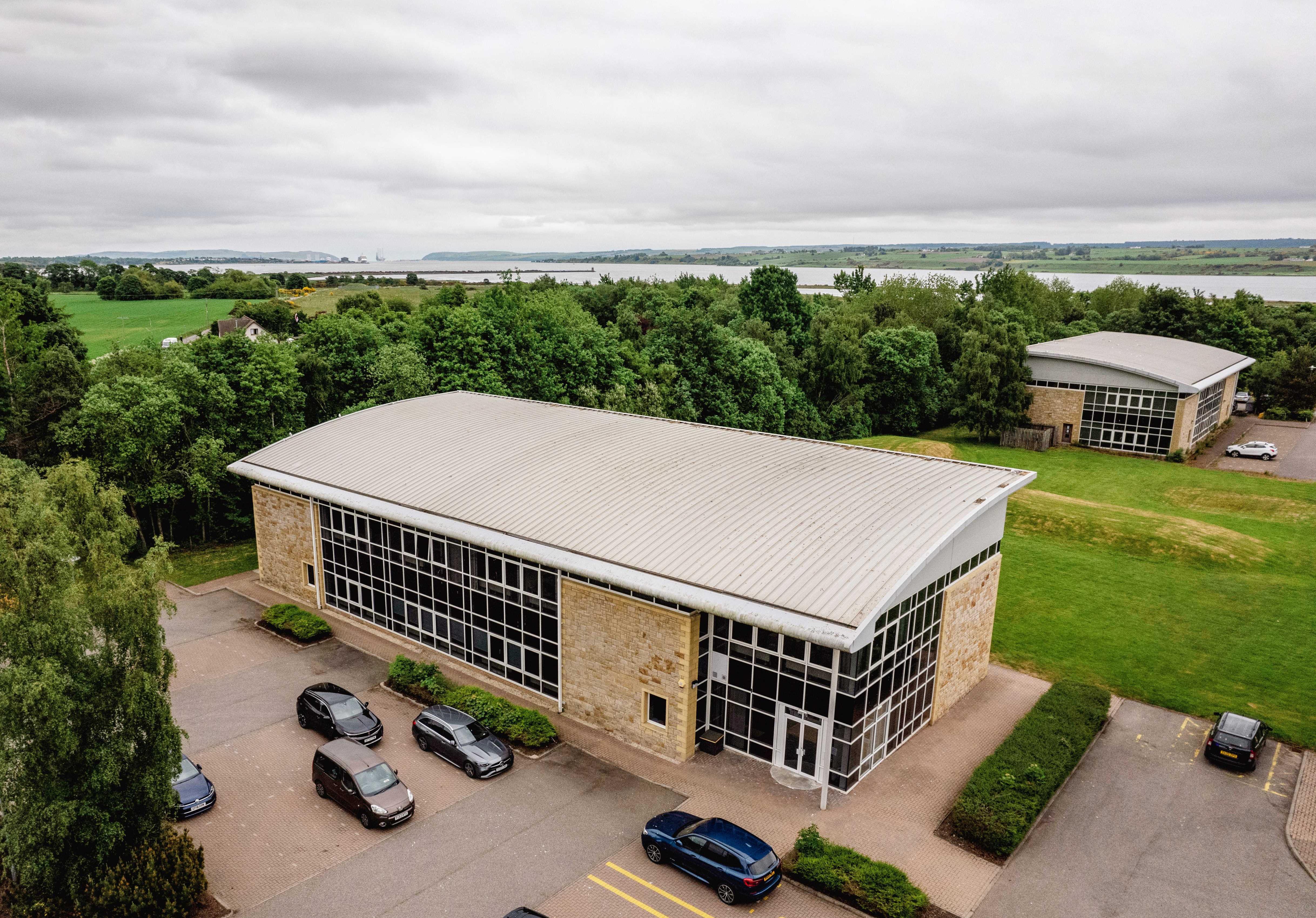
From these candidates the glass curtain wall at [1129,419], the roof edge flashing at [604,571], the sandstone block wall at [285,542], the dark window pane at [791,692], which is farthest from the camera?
the glass curtain wall at [1129,419]

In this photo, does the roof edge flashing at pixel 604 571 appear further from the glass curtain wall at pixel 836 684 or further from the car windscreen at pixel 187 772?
the car windscreen at pixel 187 772

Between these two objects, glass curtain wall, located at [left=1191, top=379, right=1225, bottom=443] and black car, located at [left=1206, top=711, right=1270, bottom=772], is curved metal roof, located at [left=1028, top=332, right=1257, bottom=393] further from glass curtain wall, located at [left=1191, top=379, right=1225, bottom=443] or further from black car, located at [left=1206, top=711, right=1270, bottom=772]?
black car, located at [left=1206, top=711, right=1270, bottom=772]

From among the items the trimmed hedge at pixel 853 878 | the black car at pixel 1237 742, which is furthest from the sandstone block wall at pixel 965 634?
the trimmed hedge at pixel 853 878

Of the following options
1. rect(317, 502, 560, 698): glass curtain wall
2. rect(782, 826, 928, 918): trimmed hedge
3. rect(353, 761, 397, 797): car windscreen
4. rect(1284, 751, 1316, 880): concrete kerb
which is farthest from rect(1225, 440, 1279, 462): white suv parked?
rect(353, 761, 397, 797): car windscreen

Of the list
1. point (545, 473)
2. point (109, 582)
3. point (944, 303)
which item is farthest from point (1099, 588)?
point (944, 303)

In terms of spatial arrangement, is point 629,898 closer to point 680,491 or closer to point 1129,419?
point 680,491

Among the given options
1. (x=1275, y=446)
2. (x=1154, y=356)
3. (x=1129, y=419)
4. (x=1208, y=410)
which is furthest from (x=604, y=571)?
(x=1275, y=446)
